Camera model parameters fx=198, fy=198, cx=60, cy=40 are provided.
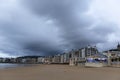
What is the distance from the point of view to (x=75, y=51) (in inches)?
7372

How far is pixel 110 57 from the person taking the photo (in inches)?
3125

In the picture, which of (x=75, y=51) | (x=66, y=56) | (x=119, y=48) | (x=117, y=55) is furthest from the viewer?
(x=66, y=56)

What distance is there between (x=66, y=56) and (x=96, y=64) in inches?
4897

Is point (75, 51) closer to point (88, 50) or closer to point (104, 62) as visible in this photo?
point (88, 50)

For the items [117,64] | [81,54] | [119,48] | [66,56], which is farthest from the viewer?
[66,56]

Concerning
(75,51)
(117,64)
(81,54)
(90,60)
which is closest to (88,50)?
(81,54)

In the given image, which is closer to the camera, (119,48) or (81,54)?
(119,48)

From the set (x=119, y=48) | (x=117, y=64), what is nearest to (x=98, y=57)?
(x=117, y=64)

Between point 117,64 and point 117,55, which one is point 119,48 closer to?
point 117,55

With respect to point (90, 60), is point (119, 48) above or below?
above

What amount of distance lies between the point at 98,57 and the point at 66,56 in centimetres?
11751

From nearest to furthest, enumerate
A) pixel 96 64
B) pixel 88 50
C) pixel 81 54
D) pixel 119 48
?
pixel 96 64, pixel 119 48, pixel 88 50, pixel 81 54

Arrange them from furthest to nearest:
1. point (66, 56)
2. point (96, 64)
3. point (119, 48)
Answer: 1. point (66, 56)
2. point (119, 48)
3. point (96, 64)

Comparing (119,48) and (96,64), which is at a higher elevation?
(119,48)
